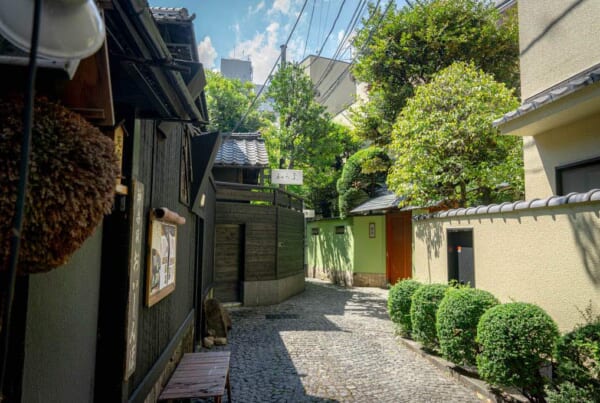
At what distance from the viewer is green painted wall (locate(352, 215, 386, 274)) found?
1573 centimetres

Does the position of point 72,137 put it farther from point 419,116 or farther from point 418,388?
point 419,116

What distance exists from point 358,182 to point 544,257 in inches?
494

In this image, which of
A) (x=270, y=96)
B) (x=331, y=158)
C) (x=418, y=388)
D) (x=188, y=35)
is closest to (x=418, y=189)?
(x=418, y=388)

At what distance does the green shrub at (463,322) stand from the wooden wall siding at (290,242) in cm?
723

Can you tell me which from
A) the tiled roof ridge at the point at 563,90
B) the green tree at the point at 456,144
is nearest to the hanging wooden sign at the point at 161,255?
the tiled roof ridge at the point at 563,90

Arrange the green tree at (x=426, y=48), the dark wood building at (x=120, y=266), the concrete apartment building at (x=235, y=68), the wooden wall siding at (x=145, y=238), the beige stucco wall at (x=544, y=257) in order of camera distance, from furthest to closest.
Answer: the concrete apartment building at (x=235, y=68) < the green tree at (x=426, y=48) < the beige stucco wall at (x=544, y=257) < the wooden wall siding at (x=145, y=238) < the dark wood building at (x=120, y=266)

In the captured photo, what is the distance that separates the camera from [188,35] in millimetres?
5297

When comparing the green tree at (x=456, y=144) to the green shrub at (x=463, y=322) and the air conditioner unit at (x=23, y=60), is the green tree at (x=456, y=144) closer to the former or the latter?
the green shrub at (x=463, y=322)

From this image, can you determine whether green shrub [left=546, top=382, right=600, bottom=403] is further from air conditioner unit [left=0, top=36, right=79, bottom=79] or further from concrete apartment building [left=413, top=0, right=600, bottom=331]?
air conditioner unit [left=0, top=36, right=79, bottom=79]

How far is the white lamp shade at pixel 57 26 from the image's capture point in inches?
39.7

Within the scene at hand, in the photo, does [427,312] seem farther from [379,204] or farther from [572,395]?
[379,204]

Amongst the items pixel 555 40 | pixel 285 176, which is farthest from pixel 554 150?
pixel 285 176

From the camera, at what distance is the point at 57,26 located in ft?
3.40

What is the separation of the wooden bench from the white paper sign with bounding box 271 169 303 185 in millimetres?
7757
